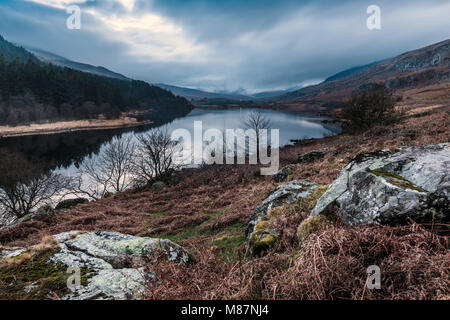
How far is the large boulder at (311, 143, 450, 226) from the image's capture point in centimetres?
252

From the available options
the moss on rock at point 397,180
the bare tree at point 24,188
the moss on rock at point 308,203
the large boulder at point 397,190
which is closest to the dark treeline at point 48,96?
the bare tree at point 24,188

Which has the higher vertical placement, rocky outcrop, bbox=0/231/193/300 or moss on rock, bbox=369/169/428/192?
moss on rock, bbox=369/169/428/192

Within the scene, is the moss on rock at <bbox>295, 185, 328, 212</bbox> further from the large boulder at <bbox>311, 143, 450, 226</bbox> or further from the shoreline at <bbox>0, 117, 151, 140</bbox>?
the shoreline at <bbox>0, 117, 151, 140</bbox>

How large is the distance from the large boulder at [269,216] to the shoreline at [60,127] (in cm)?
6273

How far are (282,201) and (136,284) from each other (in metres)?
4.00

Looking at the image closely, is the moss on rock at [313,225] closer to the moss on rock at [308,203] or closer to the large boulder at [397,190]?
the large boulder at [397,190]

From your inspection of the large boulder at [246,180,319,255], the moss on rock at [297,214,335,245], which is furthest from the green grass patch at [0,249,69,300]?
→ the moss on rock at [297,214,335,245]

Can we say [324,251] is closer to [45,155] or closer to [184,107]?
[45,155]

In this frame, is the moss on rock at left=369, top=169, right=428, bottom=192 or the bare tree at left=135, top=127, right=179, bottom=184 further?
the bare tree at left=135, top=127, right=179, bottom=184

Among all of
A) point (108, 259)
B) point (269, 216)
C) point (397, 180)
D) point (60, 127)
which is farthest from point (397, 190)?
point (60, 127)

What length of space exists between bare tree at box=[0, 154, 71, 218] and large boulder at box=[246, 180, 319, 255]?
21.2 metres

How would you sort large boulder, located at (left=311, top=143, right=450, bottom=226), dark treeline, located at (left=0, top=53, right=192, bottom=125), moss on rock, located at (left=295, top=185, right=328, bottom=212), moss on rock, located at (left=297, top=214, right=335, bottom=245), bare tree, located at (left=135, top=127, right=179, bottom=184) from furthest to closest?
1. dark treeline, located at (left=0, top=53, right=192, bottom=125)
2. bare tree, located at (left=135, top=127, right=179, bottom=184)
3. moss on rock, located at (left=295, top=185, right=328, bottom=212)
4. moss on rock, located at (left=297, top=214, right=335, bottom=245)
5. large boulder, located at (left=311, top=143, right=450, bottom=226)

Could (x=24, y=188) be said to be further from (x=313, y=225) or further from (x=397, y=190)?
(x=397, y=190)

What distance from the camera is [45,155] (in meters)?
34.7
